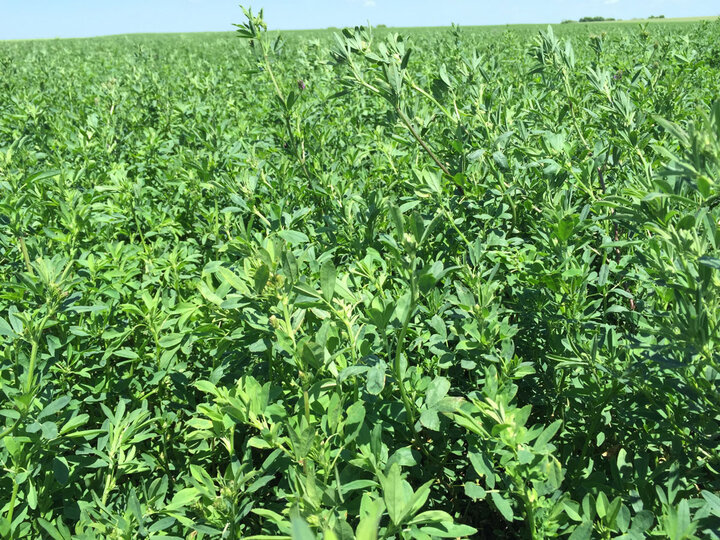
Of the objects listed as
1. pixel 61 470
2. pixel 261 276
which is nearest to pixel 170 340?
pixel 61 470

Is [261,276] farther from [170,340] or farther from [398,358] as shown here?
[170,340]

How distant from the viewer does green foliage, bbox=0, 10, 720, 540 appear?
1326 millimetres

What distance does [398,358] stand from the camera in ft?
4.61

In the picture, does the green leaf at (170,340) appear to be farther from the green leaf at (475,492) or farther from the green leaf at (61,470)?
the green leaf at (475,492)

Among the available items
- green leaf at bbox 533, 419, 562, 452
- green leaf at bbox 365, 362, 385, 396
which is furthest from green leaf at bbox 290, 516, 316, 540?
green leaf at bbox 533, 419, 562, 452

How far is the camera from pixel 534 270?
1897 millimetres

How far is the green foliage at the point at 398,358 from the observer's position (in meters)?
1.33

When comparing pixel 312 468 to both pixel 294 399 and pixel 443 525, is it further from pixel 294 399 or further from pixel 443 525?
pixel 294 399

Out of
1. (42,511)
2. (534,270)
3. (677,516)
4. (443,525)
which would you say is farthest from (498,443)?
(42,511)

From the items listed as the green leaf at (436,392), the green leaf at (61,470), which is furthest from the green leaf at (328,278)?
the green leaf at (61,470)

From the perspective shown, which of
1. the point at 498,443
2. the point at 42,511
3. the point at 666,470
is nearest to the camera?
the point at 498,443

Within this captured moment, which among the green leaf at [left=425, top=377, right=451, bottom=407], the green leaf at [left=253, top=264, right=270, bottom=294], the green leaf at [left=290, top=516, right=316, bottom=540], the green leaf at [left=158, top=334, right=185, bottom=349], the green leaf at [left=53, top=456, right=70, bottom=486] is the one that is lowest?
the green leaf at [left=53, top=456, right=70, bottom=486]

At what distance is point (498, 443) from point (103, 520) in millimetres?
1124

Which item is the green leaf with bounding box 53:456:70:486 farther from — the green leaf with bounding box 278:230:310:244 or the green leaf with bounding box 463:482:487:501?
the green leaf with bounding box 463:482:487:501
